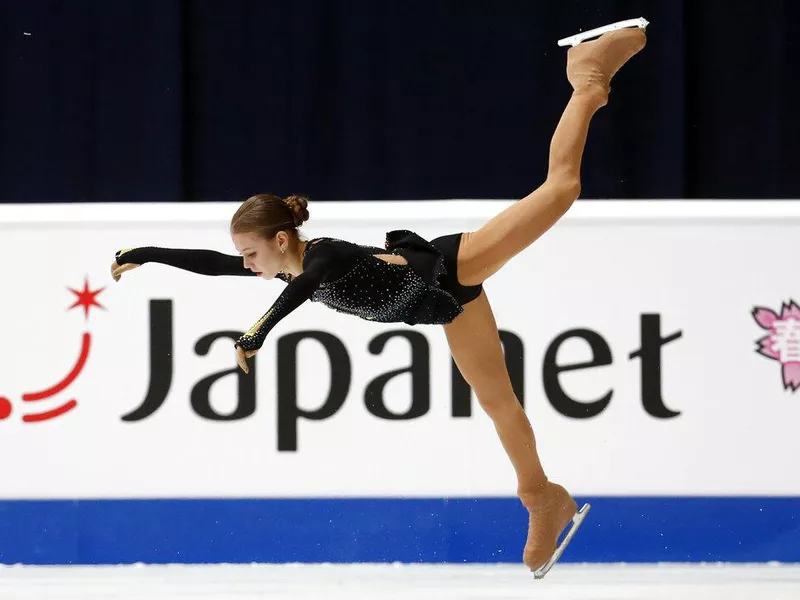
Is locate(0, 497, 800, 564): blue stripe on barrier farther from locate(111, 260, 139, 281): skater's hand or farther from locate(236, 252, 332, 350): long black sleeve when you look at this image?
locate(236, 252, 332, 350): long black sleeve

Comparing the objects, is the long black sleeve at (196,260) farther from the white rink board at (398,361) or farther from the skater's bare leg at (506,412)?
the white rink board at (398,361)

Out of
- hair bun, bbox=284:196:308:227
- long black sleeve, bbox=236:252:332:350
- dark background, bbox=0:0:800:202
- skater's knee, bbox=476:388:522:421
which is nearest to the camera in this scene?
long black sleeve, bbox=236:252:332:350

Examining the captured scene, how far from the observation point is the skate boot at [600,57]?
265 centimetres

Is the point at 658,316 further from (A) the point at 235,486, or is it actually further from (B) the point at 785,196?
(A) the point at 235,486

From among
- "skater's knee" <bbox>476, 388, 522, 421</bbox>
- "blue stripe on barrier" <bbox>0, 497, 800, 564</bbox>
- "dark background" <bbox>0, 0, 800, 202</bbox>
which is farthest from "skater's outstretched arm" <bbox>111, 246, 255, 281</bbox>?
"dark background" <bbox>0, 0, 800, 202</bbox>

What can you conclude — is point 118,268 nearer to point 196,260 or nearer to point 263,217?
point 196,260

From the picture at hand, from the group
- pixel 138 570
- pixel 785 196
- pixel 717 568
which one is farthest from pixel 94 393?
pixel 785 196

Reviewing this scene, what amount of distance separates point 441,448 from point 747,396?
1.01m

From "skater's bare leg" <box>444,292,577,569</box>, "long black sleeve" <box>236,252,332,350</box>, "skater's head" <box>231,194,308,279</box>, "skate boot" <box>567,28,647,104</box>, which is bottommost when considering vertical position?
"skater's bare leg" <box>444,292,577,569</box>

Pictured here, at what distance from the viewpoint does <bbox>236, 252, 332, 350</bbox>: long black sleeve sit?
86.2 inches

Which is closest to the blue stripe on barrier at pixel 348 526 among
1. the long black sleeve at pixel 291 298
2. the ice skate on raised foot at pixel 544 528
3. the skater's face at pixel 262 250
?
the ice skate on raised foot at pixel 544 528

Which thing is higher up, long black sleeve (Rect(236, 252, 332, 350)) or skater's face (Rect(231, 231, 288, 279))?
skater's face (Rect(231, 231, 288, 279))

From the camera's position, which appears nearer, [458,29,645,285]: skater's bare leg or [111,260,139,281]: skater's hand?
[458,29,645,285]: skater's bare leg

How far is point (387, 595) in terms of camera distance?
316cm
